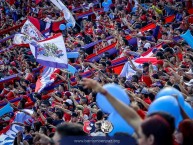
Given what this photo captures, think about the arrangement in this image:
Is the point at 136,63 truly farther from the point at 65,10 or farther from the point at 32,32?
the point at 65,10

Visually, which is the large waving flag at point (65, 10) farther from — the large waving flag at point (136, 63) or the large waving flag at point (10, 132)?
the large waving flag at point (10, 132)

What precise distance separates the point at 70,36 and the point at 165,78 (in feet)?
24.8

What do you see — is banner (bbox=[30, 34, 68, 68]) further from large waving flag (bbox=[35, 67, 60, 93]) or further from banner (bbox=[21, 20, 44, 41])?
banner (bbox=[21, 20, 44, 41])

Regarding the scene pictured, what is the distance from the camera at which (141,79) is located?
1027 cm

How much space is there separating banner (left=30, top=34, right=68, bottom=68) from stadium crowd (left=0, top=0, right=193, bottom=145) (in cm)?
61

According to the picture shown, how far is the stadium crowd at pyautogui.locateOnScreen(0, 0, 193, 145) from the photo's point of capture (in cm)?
392

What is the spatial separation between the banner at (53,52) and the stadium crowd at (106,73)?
61 centimetres

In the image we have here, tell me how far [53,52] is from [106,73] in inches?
43.4

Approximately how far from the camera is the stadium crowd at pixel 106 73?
3924 millimetres

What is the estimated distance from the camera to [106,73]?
11523mm

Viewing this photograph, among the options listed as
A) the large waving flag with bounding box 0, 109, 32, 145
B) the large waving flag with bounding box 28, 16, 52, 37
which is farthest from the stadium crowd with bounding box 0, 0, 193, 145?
the large waving flag with bounding box 28, 16, 52, 37

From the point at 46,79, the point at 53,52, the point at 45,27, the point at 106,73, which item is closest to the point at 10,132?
the point at 53,52

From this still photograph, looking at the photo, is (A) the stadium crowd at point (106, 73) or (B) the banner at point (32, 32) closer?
(A) the stadium crowd at point (106, 73)

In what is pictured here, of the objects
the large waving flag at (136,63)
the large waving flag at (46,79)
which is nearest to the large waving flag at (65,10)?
the large waving flag at (46,79)
